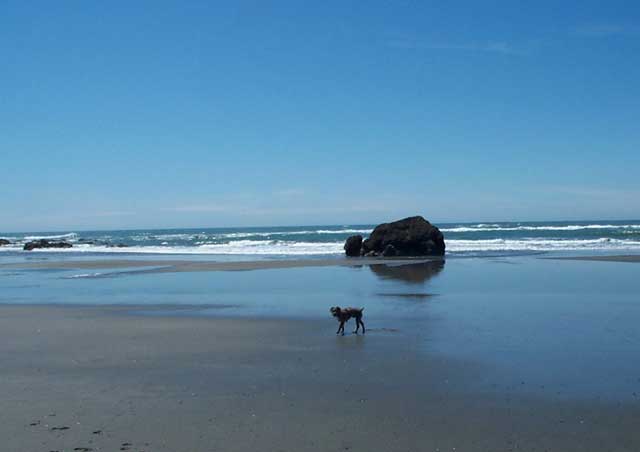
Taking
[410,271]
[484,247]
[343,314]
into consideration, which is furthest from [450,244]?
[343,314]

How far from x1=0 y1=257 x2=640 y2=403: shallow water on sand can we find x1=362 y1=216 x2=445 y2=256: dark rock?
763cm

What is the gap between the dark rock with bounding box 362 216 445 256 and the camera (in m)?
36.6

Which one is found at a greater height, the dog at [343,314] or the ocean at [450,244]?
the ocean at [450,244]

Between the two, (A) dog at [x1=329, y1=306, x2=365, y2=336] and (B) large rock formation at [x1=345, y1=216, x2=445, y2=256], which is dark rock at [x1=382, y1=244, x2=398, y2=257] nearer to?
(B) large rock formation at [x1=345, y1=216, x2=445, y2=256]

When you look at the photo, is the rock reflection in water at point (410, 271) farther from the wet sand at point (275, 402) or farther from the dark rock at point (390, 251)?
the wet sand at point (275, 402)

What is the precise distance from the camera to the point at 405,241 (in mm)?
36812

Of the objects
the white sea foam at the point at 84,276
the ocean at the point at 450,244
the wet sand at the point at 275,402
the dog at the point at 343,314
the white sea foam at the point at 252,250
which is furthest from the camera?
the white sea foam at the point at 252,250

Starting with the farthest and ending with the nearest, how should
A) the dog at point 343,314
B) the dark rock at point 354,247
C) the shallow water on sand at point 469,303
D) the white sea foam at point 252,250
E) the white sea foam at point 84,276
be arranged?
the white sea foam at point 252,250
the dark rock at point 354,247
the white sea foam at point 84,276
the dog at point 343,314
the shallow water on sand at point 469,303

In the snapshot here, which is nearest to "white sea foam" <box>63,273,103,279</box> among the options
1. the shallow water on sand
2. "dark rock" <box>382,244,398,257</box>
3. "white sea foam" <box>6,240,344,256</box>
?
the shallow water on sand

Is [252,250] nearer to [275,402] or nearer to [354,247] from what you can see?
[354,247]

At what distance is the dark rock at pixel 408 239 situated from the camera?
120 ft

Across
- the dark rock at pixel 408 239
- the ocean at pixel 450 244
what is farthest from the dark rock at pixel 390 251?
the ocean at pixel 450 244

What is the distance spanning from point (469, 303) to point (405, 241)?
22090mm

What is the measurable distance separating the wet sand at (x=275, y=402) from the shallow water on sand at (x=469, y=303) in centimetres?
61
